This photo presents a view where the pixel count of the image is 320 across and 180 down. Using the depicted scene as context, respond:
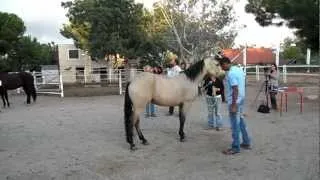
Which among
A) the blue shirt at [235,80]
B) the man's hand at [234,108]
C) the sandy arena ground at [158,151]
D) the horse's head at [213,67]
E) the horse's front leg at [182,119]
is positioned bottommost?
the sandy arena ground at [158,151]

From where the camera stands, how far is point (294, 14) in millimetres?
12711

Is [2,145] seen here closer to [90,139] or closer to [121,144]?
[90,139]

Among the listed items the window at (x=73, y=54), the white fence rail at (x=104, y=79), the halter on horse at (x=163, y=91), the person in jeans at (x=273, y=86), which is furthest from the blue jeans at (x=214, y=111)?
the window at (x=73, y=54)

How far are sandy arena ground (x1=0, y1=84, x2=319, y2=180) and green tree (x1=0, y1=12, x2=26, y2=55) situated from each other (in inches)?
1150

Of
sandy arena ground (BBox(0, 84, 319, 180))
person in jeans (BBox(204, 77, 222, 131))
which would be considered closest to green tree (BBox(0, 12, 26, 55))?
sandy arena ground (BBox(0, 84, 319, 180))

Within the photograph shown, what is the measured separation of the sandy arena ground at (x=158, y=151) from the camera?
6.04 meters

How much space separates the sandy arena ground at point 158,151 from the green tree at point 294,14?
110 inches

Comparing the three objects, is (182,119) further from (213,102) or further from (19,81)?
(19,81)

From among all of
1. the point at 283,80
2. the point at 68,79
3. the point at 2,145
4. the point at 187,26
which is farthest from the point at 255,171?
the point at 68,79

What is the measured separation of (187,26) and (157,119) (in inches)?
878

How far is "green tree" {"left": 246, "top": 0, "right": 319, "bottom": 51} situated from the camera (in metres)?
12.2

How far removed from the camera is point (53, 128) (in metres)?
10.5

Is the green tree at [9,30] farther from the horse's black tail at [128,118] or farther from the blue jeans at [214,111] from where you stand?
the horse's black tail at [128,118]

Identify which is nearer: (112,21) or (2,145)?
(2,145)
